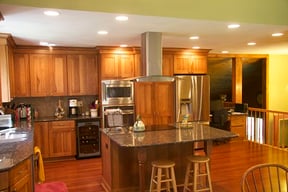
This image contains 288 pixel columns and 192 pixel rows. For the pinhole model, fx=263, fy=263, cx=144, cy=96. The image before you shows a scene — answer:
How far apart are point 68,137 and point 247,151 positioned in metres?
4.00

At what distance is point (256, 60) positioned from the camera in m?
8.33

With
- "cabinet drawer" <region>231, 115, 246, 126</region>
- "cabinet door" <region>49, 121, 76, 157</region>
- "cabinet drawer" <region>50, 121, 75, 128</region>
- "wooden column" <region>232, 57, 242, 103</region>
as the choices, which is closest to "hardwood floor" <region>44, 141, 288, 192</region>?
"cabinet door" <region>49, 121, 76, 157</region>

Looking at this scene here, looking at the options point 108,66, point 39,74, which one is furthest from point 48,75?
point 108,66

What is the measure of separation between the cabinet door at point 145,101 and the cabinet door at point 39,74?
197cm

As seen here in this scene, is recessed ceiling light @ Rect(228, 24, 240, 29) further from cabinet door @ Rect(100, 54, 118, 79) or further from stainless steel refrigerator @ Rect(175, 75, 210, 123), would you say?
cabinet door @ Rect(100, 54, 118, 79)

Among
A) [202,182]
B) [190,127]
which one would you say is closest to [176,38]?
[190,127]

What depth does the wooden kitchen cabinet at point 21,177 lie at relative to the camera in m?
2.35

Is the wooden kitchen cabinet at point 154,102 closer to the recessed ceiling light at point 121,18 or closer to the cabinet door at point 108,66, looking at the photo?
the cabinet door at point 108,66

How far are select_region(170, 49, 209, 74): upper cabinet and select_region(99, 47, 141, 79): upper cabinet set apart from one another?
41.1 inches

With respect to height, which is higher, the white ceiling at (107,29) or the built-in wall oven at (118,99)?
the white ceiling at (107,29)

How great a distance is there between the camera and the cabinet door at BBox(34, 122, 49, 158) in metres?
5.33

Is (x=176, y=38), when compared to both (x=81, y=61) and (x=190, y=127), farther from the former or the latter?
(x=81, y=61)

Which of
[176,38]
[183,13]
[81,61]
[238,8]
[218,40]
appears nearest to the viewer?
[183,13]

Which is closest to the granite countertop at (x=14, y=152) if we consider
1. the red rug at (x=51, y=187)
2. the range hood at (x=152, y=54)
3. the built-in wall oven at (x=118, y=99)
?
the red rug at (x=51, y=187)
